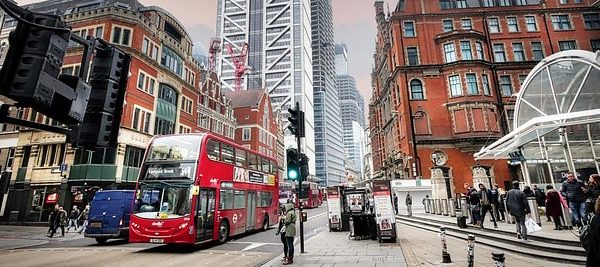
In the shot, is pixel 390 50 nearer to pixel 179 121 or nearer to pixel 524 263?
pixel 179 121

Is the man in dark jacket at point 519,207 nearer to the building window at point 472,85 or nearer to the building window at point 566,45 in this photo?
the building window at point 472,85

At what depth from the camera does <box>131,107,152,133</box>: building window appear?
25.5 meters

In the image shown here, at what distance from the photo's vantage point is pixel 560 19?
36.2 meters

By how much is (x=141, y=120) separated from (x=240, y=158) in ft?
49.8

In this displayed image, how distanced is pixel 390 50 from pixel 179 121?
2619cm

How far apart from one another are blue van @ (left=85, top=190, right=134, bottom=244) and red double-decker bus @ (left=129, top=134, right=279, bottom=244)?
3749 millimetres

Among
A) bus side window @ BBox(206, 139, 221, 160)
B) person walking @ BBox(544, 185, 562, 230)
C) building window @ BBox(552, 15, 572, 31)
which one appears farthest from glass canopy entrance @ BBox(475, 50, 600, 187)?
building window @ BBox(552, 15, 572, 31)

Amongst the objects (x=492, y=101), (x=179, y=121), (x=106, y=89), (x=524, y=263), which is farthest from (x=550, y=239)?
(x=179, y=121)

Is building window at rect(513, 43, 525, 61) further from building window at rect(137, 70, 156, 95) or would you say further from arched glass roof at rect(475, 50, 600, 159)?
building window at rect(137, 70, 156, 95)

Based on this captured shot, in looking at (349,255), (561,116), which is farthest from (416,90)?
(349,255)

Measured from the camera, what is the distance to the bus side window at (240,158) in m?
15.2

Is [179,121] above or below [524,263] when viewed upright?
above

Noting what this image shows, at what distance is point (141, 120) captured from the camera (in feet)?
85.9

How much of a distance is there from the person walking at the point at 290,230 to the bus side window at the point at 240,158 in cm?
605
